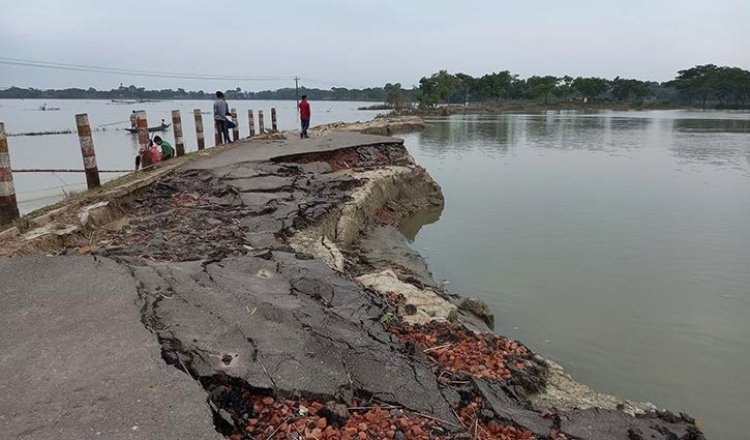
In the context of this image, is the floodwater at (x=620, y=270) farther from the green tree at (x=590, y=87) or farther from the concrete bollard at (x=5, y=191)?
the green tree at (x=590, y=87)

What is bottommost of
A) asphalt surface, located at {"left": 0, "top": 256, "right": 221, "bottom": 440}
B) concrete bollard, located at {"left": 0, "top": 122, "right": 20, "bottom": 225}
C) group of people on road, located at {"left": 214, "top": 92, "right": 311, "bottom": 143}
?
asphalt surface, located at {"left": 0, "top": 256, "right": 221, "bottom": 440}

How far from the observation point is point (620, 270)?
8812 mm

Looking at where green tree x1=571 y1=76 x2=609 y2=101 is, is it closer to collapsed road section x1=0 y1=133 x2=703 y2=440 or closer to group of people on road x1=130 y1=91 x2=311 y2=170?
group of people on road x1=130 y1=91 x2=311 y2=170

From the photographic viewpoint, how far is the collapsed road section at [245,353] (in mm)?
2926

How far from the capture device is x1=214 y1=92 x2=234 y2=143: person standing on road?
1522 centimetres

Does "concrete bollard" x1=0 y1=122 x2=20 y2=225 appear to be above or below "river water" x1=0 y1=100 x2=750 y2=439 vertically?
above

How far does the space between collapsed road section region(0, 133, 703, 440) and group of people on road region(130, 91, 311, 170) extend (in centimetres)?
546

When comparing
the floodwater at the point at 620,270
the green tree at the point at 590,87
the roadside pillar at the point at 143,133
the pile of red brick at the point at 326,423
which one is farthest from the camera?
the green tree at the point at 590,87

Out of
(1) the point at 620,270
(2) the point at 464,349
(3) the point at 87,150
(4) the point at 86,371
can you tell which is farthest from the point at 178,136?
(4) the point at 86,371

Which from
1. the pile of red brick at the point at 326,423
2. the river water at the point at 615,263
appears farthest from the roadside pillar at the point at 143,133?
the pile of red brick at the point at 326,423

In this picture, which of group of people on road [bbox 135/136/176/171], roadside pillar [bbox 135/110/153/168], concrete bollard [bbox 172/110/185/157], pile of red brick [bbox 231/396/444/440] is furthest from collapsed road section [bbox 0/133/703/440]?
concrete bollard [bbox 172/110/185/157]

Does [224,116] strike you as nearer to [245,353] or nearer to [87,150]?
[87,150]

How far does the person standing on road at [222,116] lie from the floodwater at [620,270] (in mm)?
6994

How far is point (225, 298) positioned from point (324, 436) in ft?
5.91
